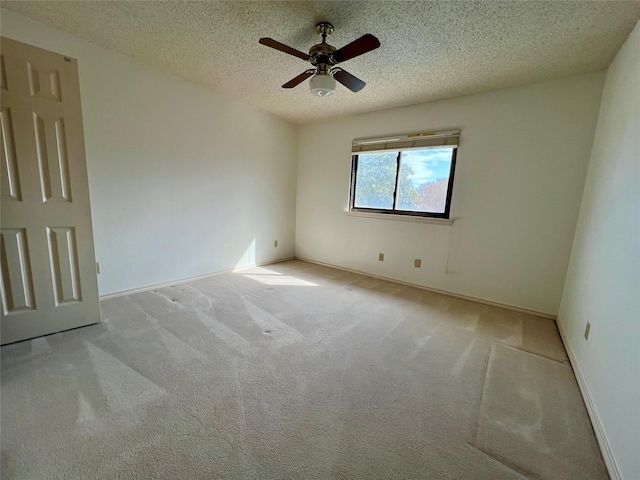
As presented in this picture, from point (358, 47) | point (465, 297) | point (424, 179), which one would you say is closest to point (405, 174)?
point (424, 179)

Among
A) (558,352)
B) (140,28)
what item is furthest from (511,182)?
(140,28)

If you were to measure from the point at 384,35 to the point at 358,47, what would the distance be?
501 mm

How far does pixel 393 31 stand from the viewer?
77.5 inches

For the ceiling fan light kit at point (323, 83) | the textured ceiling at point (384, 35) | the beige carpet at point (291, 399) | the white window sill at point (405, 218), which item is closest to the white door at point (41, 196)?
the beige carpet at point (291, 399)

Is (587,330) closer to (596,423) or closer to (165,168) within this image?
(596,423)

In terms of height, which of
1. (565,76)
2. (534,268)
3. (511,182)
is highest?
(565,76)

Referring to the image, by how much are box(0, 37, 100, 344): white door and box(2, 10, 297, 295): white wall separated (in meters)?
0.64

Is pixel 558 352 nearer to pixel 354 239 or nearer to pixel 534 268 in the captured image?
pixel 534 268

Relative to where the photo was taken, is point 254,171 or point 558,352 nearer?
point 558,352

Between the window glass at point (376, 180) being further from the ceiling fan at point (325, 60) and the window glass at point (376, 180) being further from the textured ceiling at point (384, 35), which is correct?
the ceiling fan at point (325, 60)

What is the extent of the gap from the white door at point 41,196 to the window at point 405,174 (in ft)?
10.5

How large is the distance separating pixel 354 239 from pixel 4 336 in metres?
3.67

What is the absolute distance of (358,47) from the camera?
172 cm

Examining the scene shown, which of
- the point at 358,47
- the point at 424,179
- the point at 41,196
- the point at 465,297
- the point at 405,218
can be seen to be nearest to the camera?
the point at 358,47
